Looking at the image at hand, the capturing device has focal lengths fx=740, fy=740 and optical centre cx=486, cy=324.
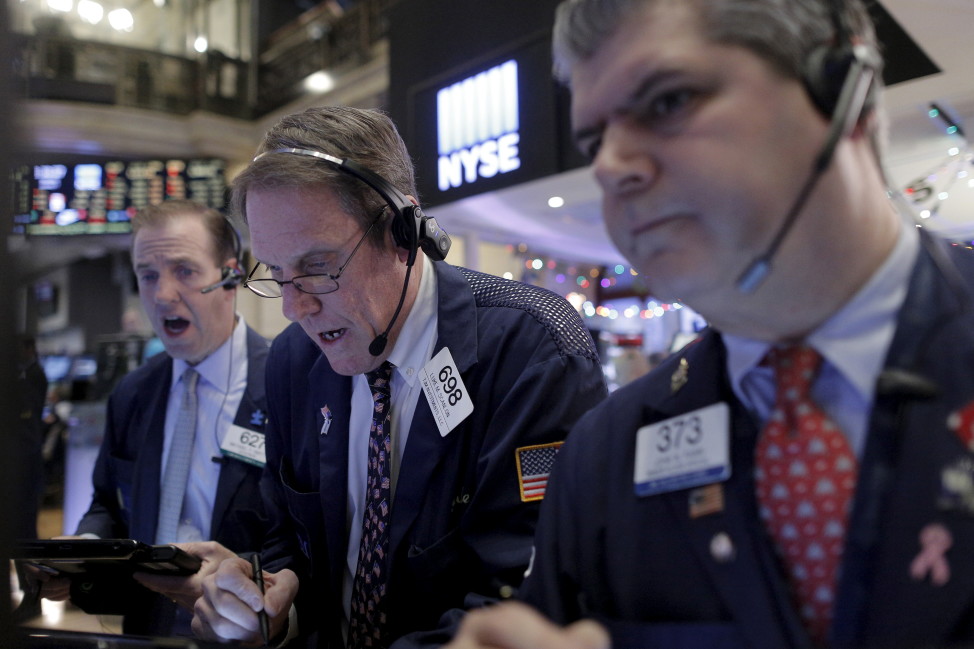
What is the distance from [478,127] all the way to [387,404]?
3.27 meters

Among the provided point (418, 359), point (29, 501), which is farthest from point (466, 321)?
point (29, 501)

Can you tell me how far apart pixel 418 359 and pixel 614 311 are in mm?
7148

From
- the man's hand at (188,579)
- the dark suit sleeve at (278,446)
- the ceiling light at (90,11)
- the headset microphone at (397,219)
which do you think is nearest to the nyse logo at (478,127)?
the dark suit sleeve at (278,446)

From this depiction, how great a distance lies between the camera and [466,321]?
141 cm

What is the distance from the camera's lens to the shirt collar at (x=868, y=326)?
67 centimetres

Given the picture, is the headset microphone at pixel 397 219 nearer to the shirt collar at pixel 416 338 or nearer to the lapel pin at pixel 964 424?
the shirt collar at pixel 416 338

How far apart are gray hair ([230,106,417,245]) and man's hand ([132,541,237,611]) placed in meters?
0.67

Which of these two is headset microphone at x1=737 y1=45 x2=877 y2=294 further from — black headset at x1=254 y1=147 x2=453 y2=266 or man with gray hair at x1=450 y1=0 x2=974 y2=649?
black headset at x1=254 y1=147 x2=453 y2=266

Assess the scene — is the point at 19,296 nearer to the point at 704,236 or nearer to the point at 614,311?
the point at 704,236

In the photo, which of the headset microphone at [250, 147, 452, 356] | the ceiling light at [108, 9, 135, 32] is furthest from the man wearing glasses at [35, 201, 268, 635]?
the ceiling light at [108, 9, 135, 32]

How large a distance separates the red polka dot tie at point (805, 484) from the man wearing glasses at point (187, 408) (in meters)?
A: 1.40

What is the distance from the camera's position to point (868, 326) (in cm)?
68

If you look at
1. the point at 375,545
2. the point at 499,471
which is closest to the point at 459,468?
the point at 499,471

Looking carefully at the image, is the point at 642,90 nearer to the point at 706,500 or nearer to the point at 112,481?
the point at 706,500
